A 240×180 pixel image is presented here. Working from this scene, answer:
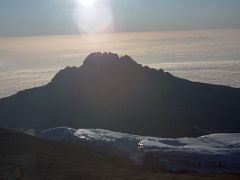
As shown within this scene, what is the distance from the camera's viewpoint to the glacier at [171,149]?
365ft

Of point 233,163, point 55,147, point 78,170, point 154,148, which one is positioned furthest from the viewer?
point 154,148

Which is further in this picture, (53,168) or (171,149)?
(171,149)

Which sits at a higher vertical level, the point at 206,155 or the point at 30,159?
the point at 206,155

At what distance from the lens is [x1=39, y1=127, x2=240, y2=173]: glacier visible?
11131 cm

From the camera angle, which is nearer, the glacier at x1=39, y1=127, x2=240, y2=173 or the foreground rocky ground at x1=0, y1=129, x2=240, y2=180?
the foreground rocky ground at x1=0, y1=129, x2=240, y2=180

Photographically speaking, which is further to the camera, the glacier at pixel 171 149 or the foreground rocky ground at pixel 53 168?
the glacier at pixel 171 149

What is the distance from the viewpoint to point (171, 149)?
123438 mm

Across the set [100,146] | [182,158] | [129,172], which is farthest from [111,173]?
[100,146]

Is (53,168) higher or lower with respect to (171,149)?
lower

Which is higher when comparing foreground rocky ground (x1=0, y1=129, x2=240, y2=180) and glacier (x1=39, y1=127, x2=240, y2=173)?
glacier (x1=39, y1=127, x2=240, y2=173)

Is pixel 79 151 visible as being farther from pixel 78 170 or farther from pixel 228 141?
pixel 228 141

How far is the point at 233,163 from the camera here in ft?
374

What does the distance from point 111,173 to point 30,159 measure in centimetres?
919

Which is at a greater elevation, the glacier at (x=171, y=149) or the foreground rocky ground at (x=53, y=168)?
the glacier at (x=171, y=149)
